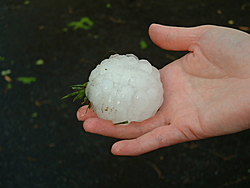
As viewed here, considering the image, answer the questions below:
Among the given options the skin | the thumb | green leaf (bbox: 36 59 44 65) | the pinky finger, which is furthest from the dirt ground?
the thumb

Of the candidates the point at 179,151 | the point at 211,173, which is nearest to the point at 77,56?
the point at 179,151

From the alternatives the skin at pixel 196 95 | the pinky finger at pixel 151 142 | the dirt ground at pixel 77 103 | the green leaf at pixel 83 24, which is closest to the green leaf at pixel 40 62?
the dirt ground at pixel 77 103

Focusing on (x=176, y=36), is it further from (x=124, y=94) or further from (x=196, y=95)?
(x=124, y=94)

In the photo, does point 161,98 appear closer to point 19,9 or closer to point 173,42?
point 173,42

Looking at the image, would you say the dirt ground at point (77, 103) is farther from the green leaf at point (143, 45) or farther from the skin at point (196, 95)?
the skin at point (196, 95)

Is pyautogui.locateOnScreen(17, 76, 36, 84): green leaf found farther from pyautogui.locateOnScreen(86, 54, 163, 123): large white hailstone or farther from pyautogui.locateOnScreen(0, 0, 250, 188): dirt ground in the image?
pyautogui.locateOnScreen(86, 54, 163, 123): large white hailstone
